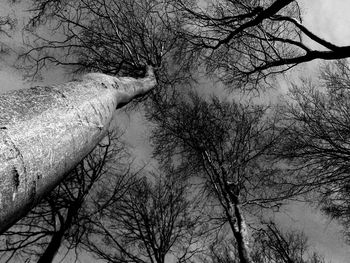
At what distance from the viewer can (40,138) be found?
82 centimetres

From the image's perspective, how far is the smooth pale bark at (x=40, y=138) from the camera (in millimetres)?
703

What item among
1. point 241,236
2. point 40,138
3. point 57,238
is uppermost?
point 241,236

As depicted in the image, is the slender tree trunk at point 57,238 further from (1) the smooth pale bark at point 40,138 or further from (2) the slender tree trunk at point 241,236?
(1) the smooth pale bark at point 40,138

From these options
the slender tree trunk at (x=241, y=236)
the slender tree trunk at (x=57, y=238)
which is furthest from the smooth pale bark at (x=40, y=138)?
the slender tree trunk at (x=57, y=238)

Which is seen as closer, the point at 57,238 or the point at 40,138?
the point at 40,138

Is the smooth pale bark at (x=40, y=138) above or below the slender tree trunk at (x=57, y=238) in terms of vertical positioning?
below

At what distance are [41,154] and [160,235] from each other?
685cm

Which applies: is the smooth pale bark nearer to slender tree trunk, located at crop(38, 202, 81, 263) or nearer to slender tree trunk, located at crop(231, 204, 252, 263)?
slender tree trunk, located at crop(231, 204, 252, 263)

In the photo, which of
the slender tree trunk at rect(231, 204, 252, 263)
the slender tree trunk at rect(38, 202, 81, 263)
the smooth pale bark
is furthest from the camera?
the slender tree trunk at rect(38, 202, 81, 263)

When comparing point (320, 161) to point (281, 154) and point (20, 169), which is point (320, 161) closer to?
point (281, 154)

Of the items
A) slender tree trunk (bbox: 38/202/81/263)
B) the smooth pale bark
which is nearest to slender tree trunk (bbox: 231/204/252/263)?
slender tree trunk (bbox: 38/202/81/263)

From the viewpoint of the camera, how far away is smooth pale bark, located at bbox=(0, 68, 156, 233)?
70cm

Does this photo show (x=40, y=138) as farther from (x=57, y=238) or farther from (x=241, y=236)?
(x=57, y=238)

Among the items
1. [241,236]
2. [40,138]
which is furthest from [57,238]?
[40,138]
